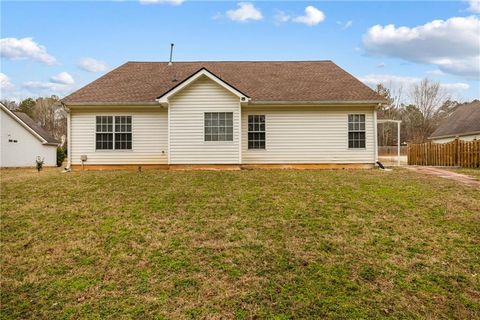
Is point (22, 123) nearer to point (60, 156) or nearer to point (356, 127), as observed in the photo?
point (60, 156)

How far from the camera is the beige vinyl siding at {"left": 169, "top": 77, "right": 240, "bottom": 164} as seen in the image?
14.5 meters

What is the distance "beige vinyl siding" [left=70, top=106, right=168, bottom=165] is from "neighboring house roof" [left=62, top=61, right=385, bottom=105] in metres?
0.63

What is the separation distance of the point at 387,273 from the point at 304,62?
55.0ft

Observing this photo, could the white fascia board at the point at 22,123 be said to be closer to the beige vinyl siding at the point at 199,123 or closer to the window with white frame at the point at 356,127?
the beige vinyl siding at the point at 199,123

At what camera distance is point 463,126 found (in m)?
28.9

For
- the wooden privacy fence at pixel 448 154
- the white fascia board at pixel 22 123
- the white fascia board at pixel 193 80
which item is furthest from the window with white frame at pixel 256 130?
the white fascia board at pixel 22 123

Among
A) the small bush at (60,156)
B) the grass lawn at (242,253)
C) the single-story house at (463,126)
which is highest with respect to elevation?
the single-story house at (463,126)

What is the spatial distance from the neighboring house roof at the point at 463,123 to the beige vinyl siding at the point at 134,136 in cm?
A: 2471

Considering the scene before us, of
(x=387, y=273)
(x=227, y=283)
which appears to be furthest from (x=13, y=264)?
(x=387, y=273)

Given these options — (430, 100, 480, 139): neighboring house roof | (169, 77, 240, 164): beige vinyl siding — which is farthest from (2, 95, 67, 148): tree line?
(430, 100, 480, 139): neighboring house roof

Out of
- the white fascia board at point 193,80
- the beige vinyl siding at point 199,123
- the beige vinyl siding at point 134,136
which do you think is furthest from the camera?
the beige vinyl siding at point 134,136

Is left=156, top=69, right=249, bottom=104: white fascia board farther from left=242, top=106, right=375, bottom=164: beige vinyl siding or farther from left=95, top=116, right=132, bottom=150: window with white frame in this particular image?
left=95, top=116, right=132, bottom=150: window with white frame

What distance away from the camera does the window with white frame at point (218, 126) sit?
14609 mm

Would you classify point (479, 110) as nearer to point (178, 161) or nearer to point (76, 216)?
point (178, 161)
